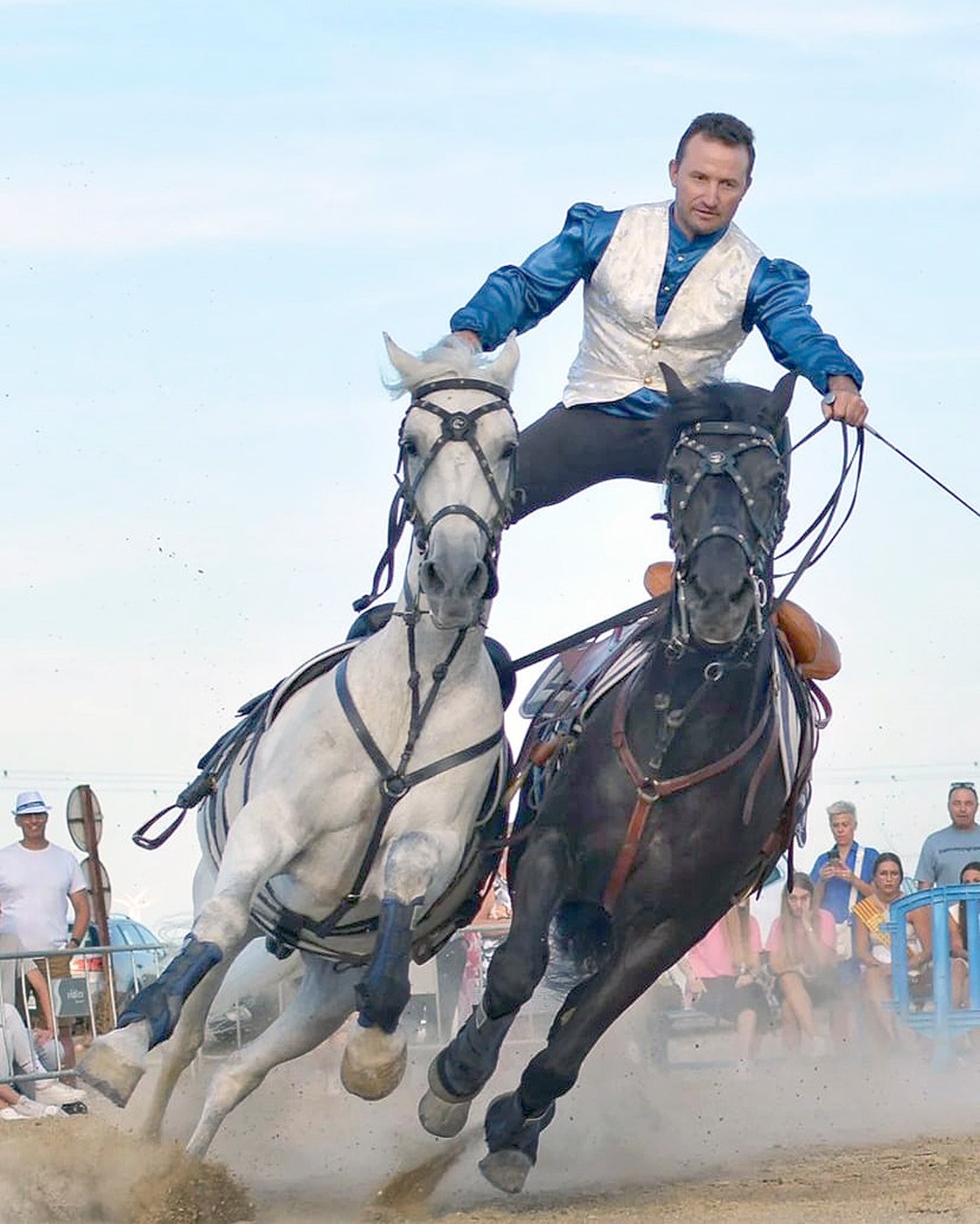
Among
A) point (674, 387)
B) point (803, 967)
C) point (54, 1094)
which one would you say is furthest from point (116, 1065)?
point (803, 967)

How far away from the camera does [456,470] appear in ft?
23.2

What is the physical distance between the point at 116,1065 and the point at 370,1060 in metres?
0.76

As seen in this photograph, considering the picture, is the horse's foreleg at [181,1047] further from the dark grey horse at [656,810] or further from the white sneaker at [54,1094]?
the white sneaker at [54,1094]

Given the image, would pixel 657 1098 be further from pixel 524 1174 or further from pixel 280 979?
pixel 524 1174

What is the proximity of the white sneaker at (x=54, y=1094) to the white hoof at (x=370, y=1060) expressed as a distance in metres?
4.90

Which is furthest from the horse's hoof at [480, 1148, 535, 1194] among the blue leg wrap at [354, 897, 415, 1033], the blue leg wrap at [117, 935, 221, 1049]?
the blue leg wrap at [117, 935, 221, 1049]

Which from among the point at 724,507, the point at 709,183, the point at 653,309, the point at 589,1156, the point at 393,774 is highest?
the point at 709,183

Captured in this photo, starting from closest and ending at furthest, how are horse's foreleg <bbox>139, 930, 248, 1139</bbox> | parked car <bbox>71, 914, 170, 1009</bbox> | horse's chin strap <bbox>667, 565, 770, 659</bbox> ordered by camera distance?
1. horse's chin strap <bbox>667, 565, 770, 659</bbox>
2. horse's foreleg <bbox>139, 930, 248, 1139</bbox>
3. parked car <bbox>71, 914, 170, 1009</bbox>

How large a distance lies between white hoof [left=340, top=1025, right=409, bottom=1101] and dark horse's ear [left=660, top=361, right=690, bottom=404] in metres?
2.09

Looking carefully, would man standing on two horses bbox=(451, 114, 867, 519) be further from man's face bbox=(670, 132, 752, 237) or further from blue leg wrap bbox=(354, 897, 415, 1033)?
blue leg wrap bbox=(354, 897, 415, 1033)

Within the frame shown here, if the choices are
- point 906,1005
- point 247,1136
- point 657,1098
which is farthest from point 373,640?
point 906,1005

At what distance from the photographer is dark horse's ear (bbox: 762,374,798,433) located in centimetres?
747

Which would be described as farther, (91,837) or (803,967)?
(91,837)

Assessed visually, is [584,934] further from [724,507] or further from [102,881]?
[102,881]
